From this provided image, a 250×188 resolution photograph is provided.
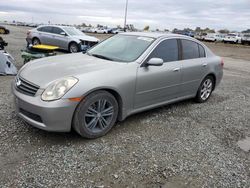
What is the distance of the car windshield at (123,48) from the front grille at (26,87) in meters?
1.38

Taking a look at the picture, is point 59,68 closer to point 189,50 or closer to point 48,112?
point 48,112

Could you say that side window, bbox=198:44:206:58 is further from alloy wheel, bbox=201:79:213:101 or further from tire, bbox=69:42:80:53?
tire, bbox=69:42:80:53

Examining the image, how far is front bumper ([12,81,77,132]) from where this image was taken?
298 centimetres

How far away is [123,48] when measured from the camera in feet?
14.1

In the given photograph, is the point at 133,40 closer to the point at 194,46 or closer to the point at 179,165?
the point at 194,46

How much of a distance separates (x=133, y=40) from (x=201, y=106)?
7.43 ft

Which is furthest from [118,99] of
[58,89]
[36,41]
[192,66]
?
[36,41]

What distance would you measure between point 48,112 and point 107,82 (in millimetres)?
908

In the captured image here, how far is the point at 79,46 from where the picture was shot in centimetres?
1245

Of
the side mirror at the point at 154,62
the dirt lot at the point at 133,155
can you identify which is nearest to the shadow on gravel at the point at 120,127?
the dirt lot at the point at 133,155

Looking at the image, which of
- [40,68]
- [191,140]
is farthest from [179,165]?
[40,68]

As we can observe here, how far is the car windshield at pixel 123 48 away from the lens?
4.02 m

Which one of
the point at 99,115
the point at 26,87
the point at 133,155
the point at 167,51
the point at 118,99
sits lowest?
the point at 133,155

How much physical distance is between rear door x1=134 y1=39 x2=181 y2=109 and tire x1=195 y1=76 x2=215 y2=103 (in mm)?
938
